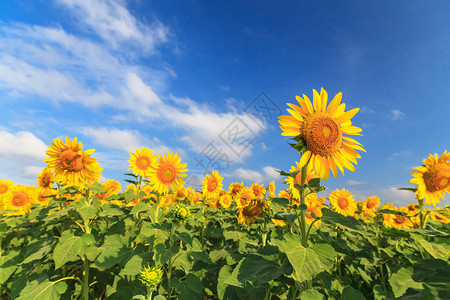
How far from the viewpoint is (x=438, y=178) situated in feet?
12.6

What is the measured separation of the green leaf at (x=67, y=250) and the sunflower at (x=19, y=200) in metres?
4.65

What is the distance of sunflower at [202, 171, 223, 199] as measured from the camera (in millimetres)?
7602

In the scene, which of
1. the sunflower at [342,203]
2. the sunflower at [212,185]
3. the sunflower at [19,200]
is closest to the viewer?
the sunflower at [19,200]

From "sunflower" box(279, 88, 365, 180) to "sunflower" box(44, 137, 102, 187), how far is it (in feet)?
11.5

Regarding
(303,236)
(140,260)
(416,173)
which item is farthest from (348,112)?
(140,260)

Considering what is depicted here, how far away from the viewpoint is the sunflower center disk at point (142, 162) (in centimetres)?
516

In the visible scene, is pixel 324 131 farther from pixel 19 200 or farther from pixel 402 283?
pixel 19 200

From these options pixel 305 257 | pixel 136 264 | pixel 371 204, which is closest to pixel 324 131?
pixel 305 257

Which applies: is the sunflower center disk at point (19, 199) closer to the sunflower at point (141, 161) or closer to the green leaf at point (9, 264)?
the green leaf at point (9, 264)

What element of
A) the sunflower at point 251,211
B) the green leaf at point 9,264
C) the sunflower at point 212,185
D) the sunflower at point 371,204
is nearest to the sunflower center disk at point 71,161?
the green leaf at point 9,264

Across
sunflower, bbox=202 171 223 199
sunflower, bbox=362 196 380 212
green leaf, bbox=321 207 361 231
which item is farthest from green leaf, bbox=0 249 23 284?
sunflower, bbox=362 196 380 212

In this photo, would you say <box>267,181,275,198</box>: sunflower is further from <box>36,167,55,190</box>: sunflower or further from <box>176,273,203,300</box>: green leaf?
<box>36,167,55,190</box>: sunflower

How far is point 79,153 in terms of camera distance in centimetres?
419

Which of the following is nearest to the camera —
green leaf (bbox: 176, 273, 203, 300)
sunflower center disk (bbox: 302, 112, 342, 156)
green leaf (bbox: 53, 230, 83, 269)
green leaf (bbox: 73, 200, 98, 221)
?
sunflower center disk (bbox: 302, 112, 342, 156)
